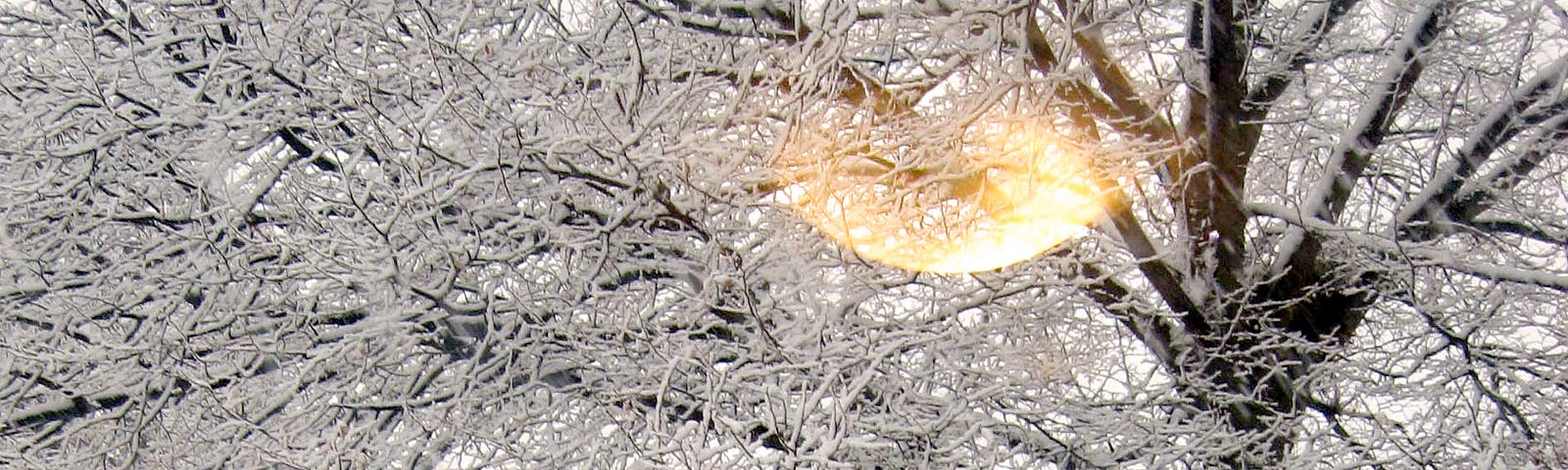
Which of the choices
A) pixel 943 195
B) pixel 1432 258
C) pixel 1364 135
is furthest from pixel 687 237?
pixel 1432 258

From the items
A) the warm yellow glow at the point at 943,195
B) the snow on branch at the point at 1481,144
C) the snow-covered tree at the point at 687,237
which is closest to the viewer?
the warm yellow glow at the point at 943,195

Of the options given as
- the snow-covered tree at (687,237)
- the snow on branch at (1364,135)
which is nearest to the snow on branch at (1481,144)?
the snow-covered tree at (687,237)

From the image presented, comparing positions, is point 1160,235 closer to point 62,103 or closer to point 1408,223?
point 1408,223

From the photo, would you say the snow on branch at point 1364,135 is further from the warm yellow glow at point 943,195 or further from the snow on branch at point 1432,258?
the warm yellow glow at point 943,195

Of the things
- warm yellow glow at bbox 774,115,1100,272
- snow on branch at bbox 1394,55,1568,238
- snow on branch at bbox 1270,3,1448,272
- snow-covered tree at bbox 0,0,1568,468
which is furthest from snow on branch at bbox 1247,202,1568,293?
warm yellow glow at bbox 774,115,1100,272

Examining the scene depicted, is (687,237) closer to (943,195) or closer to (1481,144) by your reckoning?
(943,195)
